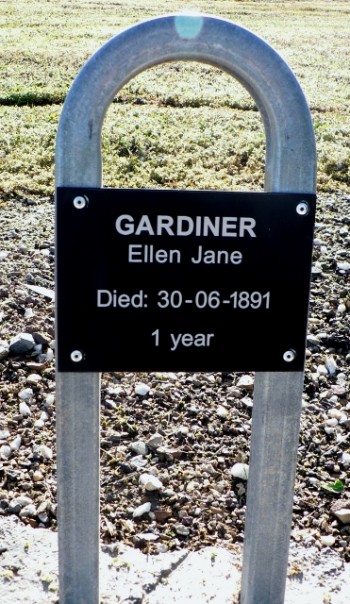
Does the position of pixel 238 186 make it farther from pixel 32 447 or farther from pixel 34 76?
pixel 34 76

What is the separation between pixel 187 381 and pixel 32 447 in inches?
40.1

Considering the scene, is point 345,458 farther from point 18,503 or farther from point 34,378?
point 34,378

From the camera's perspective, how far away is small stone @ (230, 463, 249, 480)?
11.6 feet

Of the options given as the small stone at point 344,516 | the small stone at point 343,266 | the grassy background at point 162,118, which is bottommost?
the small stone at point 344,516

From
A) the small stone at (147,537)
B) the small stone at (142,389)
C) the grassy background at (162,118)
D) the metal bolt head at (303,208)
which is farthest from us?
the grassy background at (162,118)

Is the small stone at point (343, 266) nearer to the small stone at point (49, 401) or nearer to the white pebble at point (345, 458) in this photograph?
the white pebble at point (345, 458)

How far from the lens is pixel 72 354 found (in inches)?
86.5

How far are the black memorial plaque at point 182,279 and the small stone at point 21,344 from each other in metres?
2.31

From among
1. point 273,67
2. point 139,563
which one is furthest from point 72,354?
point 139,563

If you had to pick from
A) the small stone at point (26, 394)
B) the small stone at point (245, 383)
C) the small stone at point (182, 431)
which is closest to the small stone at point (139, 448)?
the small stone at point (182, 431)

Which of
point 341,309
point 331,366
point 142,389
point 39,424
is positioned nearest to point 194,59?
point 39,424

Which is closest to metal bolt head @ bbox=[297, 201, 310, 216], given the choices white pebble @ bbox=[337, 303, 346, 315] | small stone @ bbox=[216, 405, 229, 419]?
small stone @ bbox=[216, 405, 229, 419]

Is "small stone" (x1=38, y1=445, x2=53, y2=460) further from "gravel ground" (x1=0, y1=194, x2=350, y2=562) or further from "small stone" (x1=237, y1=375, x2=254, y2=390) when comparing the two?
"small stone" (x1=237, y1=375, x2=254, y2=390)

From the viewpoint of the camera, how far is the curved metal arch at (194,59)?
203 cm
